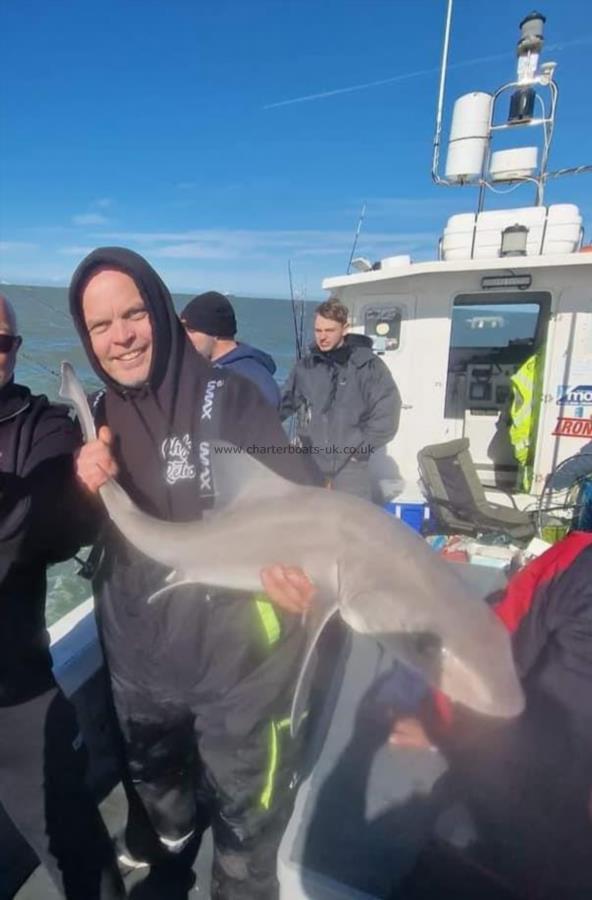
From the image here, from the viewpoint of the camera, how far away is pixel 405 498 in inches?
260

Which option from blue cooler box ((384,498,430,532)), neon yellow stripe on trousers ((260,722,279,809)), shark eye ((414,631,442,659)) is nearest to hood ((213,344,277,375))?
blue cooler box ((384,498,430,532))

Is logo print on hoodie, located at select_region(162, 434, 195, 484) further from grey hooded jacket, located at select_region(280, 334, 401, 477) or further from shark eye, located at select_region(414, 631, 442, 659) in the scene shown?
grey hooded jacket, located at select_region(280, 334, 401, 477)

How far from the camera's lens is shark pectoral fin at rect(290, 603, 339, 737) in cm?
194

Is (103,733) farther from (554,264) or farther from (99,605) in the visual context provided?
(554,264)

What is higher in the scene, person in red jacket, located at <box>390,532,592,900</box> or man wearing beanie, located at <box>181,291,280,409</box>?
man wearing beanie, located at <box>181,291,280,409</box>

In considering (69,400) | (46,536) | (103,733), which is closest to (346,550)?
(46,536)

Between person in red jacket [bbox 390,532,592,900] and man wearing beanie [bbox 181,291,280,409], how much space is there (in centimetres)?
294

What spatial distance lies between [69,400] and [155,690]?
1301 millimetres

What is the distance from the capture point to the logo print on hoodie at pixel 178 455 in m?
2.23

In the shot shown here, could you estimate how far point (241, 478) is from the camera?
217 centimetres

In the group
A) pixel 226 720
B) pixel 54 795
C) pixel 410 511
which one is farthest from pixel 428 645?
pixel 410 511

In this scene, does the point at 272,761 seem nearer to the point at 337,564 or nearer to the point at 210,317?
the point at 337,564

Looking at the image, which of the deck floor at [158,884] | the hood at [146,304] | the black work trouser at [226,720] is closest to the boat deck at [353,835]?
the deck floor at [158,884]

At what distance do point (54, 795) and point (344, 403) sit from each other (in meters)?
4.42
